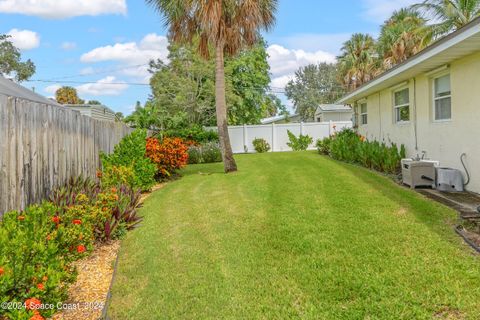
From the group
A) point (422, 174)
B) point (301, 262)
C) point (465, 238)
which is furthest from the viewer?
point (422, 174)

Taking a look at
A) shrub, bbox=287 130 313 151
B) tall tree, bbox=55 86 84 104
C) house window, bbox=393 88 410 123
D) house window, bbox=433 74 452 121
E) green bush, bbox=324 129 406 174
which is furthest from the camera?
tall tree, bbox=55 86 84 104

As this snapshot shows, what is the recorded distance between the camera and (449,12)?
18.5m

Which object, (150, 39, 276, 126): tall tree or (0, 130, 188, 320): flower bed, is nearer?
(0, 130, 188, 320): flower bed

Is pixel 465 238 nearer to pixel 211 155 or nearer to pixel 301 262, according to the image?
pixel 301 262

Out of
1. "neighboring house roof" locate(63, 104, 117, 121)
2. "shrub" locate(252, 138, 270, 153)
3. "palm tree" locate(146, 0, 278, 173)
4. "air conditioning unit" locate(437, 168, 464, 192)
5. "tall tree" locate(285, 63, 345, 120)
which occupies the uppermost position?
"tall tree" locate(285, 63, 345, 120)

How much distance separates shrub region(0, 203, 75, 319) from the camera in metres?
2.77

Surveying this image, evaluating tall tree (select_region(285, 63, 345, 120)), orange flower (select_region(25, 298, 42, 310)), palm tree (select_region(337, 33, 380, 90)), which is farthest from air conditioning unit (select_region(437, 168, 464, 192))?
tall tree (select_region(285, 63, 345, 120))

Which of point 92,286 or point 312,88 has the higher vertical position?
point 312,88

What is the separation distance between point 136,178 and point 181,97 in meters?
15.6

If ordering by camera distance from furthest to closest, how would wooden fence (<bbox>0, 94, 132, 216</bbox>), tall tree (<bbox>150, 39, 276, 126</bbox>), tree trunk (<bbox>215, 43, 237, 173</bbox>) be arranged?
tall tree (<bbox>150, 39, 276, 126</bbox>), tree trunk (<bbox>215, 43, 237, 173</bbox>), wooden fence (<bbox>0, 94, 132, 216</bbox>)

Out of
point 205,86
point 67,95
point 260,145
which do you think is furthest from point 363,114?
point 67,95

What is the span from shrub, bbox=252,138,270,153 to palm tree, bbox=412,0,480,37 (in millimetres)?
10529

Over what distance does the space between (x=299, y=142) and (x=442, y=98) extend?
15179 mm

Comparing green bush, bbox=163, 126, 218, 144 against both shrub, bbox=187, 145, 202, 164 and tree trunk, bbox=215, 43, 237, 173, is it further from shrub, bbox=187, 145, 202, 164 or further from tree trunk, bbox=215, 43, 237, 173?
tree trunk, bbox=215, 43, 237, 173
